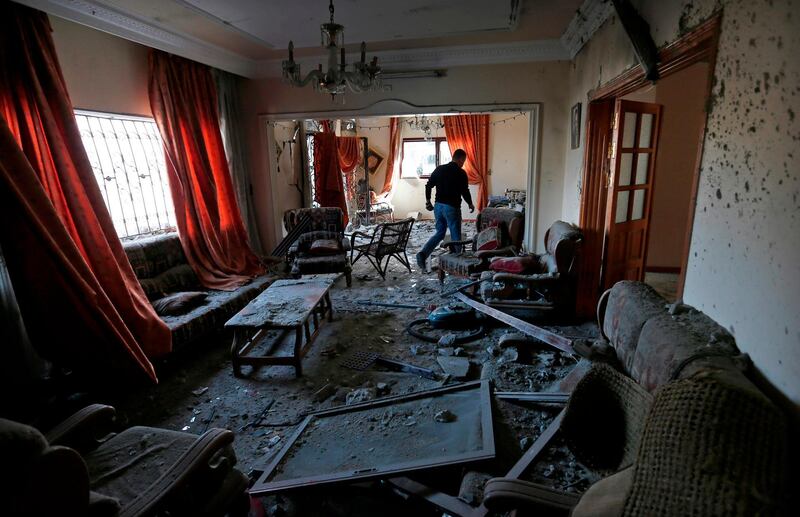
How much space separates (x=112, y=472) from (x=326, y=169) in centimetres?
624

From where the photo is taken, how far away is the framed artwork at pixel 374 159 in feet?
33.7

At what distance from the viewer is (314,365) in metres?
3.34

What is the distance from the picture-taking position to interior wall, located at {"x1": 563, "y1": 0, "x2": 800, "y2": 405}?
1.34 meters

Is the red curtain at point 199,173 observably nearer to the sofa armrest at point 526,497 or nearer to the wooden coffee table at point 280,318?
the wooden coffee table at point 280,318

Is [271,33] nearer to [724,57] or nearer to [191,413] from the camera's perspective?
[191,413]

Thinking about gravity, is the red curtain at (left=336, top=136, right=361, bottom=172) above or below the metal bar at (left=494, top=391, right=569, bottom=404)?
above

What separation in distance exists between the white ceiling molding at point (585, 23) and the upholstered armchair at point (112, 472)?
3614 mm

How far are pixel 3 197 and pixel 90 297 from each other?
0.73 metres

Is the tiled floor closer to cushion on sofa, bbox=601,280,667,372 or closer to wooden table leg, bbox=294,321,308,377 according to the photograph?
cushion on sofa, bbox=601,280,667,372

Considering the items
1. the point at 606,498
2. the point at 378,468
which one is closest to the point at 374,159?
the point at 378,468

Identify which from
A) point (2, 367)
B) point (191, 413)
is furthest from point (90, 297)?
point (191, 413)

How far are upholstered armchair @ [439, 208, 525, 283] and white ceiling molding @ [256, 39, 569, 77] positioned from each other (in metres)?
1.80

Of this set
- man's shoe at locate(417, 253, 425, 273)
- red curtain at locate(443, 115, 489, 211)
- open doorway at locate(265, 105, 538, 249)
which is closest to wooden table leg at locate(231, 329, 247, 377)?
man's shoe at locate(417, 253, 425, 273)

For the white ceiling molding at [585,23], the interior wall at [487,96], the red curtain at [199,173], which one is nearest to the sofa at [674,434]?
the white ceiling molding at [585,23]
